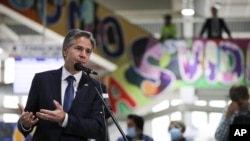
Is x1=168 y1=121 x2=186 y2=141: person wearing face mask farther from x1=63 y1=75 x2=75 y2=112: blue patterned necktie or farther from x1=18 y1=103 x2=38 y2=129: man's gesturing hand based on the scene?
A: x1=18 y1=103 x2=38 y2=129: man's gesturing hand

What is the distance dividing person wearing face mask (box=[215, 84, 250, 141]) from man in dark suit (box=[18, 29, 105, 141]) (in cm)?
128

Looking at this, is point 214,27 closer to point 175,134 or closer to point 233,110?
point 175,134

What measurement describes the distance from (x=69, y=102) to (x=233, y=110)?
159 centimetres

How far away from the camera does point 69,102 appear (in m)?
3.20

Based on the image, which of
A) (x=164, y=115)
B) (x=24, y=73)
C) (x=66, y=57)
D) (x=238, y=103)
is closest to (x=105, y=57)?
(x=24, y=73)

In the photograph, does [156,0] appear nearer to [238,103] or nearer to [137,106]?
[137,106]

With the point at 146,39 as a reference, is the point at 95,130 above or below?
below

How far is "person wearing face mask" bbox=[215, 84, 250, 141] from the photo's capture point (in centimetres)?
424

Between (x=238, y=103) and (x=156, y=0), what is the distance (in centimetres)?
1058

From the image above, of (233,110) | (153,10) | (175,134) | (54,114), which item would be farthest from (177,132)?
(153,10)

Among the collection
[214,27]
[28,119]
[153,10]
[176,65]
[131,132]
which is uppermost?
[153,10]

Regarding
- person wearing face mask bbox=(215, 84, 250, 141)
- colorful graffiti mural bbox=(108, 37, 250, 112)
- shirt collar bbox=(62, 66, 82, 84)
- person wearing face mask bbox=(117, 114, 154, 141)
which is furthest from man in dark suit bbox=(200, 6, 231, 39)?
shirt collar bbox=(62, 66, 82, 84)

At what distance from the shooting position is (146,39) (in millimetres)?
10367

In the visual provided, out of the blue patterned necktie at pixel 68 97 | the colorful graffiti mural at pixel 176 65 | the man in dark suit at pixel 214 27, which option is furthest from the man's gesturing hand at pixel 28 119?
the man in dark suit at pixel 214 27
